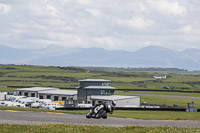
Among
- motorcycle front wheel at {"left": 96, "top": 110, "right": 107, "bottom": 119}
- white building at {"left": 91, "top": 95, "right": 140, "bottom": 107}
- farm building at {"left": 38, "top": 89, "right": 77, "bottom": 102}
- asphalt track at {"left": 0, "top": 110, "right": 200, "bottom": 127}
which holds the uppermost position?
farm building at {"left": 38, "top": 89, "right": 77, "bottom": 102}

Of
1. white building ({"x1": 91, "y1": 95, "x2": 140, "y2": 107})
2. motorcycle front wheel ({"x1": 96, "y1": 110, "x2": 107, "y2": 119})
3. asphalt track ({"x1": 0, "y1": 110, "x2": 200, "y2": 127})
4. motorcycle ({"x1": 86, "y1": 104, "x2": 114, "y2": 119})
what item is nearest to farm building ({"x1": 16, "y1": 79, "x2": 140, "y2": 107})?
white building ({"x1": 91, "y1": 95, "x2": 140, "y2": 107})

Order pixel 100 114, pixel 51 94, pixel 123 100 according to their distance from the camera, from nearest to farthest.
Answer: pixel 100 114 → pixel 123 100 → pixel 51 94

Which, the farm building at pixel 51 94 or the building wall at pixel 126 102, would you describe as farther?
the farm building at pixel 51 94

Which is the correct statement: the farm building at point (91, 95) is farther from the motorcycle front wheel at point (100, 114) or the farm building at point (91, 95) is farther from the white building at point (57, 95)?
the motorcycle front wheel at point (100, 114)

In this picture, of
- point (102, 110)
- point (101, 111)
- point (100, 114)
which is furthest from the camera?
point (100, 114)

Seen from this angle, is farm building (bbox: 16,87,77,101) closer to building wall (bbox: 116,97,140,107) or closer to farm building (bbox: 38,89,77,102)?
farm building (bbox: 38,89,77,102)

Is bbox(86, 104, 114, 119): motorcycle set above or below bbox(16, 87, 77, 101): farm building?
below

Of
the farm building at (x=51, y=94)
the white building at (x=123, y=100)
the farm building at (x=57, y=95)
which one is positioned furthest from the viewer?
the farm building at (x=51, y=94)

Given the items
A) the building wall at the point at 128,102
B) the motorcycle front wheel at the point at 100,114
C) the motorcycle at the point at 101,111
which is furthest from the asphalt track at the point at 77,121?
the building wall at the point at 128,102

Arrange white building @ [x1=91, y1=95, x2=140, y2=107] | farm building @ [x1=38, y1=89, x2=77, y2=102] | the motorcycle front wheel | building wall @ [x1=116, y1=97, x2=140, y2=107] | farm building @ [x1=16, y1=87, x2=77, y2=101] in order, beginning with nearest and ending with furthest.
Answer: the motorcycle front wheel < building wall @ [x1=116, y1=97, x2=140, y2=107] < white building @ [x1=91, y1=95, x2=140, y2=107] < farm building @ [x1=38, y1=89, x2=77, y2=102] < farm building @ [x1=16, y1=87, x2=77, y2=101]

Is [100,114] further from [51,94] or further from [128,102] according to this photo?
[51,94]

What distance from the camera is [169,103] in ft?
289

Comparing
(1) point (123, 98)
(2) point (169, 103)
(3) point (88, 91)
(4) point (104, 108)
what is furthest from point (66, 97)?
(4) point (104, 108)

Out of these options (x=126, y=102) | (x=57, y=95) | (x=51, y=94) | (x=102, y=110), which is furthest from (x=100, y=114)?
(x=51, y=94)
